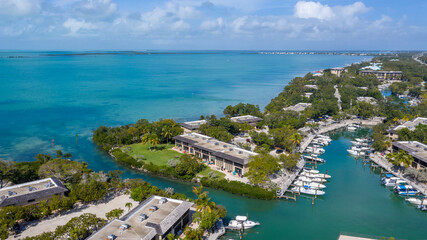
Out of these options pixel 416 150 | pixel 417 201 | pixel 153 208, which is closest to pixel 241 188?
pixel 153 208

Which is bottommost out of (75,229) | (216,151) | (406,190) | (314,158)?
(406,190)

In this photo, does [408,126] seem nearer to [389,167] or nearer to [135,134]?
[389,167]

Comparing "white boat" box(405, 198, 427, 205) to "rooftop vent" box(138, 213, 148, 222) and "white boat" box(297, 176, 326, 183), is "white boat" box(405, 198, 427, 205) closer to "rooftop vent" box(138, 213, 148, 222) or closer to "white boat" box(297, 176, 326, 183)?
"white boat" box(297, 176, 326, 183)

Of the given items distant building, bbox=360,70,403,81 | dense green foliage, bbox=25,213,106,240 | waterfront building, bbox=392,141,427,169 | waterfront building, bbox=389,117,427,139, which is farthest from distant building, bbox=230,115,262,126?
distant building, bbox=360,70,403,81

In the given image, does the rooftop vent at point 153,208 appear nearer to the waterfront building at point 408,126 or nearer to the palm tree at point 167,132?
the palm tree at point 167,132

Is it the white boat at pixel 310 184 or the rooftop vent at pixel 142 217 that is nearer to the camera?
the rooftop vent at pixel 142 217

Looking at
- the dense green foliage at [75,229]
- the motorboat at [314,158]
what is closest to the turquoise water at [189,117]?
the motorboat at [314,158]
